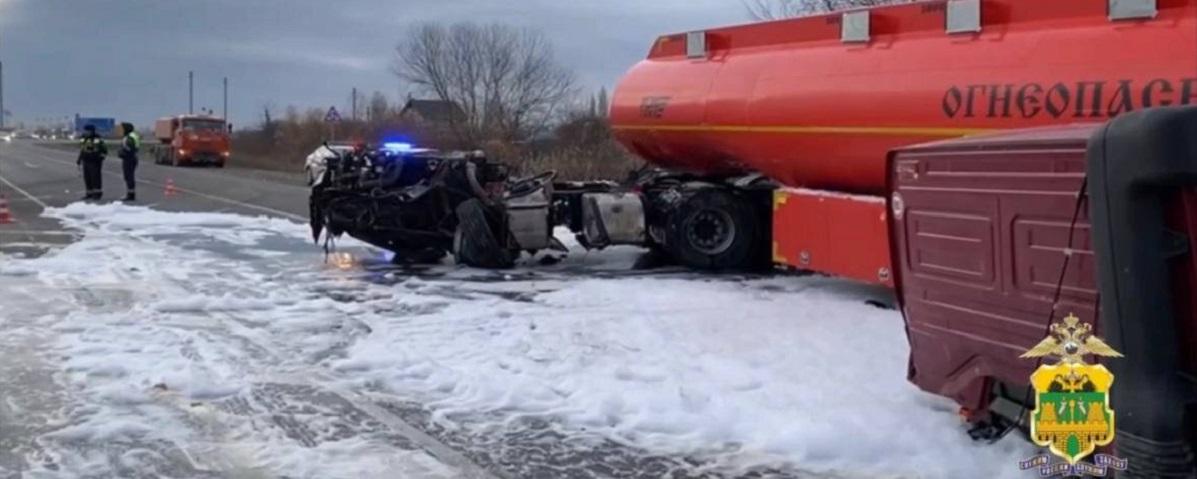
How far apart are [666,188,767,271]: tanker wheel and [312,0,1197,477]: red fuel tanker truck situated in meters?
0.02

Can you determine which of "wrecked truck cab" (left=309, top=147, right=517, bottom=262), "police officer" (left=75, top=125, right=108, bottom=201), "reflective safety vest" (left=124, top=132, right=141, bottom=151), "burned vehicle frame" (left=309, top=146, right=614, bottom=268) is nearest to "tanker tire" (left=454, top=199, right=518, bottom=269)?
"burned vehicle frame" (left=309, top=146, right=614, bottom=268)

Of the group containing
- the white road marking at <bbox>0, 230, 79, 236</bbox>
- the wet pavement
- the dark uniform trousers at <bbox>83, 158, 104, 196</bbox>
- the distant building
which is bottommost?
the wet pavement

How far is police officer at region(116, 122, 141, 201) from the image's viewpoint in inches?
977

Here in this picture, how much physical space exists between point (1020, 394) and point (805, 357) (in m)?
2.78

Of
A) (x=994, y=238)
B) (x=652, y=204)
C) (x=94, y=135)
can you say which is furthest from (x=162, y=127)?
(x=994, y=238)

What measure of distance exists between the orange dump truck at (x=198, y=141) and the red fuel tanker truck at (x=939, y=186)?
39.0m

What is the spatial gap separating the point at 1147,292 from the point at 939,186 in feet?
4.64

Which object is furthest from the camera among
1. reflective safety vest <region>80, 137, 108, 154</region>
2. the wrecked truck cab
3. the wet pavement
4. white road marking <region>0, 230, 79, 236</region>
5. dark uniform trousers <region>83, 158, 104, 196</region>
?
dark uniform trousers <region>83, 158, 104, 196</region>

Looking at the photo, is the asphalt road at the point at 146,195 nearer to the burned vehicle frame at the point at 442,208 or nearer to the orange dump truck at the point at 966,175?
the burned vehicle frame at the point at 442,208

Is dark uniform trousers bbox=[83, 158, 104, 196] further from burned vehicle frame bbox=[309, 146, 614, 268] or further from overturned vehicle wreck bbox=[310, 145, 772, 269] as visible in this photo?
burned vehicle frame bbox=[309, 146, 614, 268]

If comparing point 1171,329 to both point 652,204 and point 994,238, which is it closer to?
point 994,238

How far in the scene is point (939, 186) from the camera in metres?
5.21

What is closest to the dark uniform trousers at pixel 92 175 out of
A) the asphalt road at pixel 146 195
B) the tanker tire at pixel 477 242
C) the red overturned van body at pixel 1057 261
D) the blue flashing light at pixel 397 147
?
the asphalt road at pixel 146 195

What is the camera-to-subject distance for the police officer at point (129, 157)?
2481 cm
